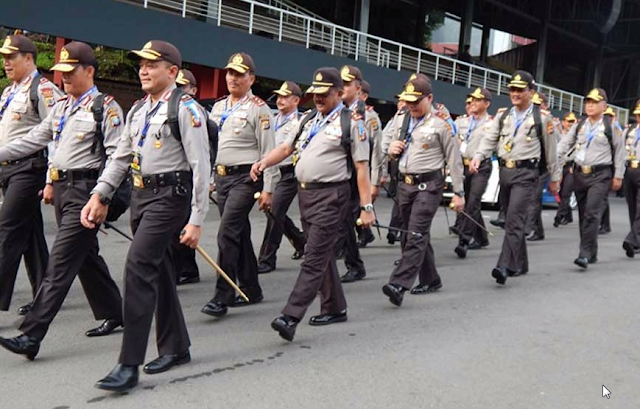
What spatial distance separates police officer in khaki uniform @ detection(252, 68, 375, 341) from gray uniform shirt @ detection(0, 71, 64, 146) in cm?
191

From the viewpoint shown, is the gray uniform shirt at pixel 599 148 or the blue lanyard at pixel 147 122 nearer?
the blue lanyard at pixel 147 122

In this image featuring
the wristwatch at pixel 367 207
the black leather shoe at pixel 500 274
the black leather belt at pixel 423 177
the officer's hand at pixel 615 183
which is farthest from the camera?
the officer's hand at pixel 615 183

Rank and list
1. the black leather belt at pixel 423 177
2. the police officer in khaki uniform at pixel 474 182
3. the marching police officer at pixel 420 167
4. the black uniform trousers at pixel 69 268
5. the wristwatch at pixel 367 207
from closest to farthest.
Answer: the black uniform trousers at pixel 69 268
the wristwatch at pixel 367 207
the marching police officer at pixel 420 167
the black leather belt at pixel 423 177
the police officer in khaki uniform at pixel 474 182

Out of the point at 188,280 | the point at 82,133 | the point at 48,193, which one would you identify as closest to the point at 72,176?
the point at 82,133

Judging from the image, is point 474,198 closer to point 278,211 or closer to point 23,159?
point 278,211

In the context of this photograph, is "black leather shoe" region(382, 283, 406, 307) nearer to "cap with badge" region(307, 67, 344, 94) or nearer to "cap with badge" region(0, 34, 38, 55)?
"cap with badge" region(307, 67, 344, 94)

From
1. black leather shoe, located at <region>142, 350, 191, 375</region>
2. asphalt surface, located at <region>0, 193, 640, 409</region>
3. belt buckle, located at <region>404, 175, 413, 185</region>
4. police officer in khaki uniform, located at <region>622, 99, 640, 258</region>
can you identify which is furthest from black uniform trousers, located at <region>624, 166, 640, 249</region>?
black leather shoe, located at <region>142, 350, 191, 375</region>

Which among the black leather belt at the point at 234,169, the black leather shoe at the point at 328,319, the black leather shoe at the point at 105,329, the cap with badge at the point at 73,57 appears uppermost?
the cap with badge at the point at 73,57

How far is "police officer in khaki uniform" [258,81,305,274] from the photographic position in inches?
289

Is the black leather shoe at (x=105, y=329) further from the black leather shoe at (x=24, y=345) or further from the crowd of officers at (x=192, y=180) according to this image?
the black leather shoe at (x=24, y=345)

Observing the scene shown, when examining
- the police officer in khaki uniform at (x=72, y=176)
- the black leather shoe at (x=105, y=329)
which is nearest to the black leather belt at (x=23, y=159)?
the police officer in khaki uniform at (x=72, y=176)

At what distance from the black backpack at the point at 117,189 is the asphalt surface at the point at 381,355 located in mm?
925

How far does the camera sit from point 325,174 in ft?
16.5

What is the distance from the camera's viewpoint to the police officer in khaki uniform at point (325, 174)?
497 cm
